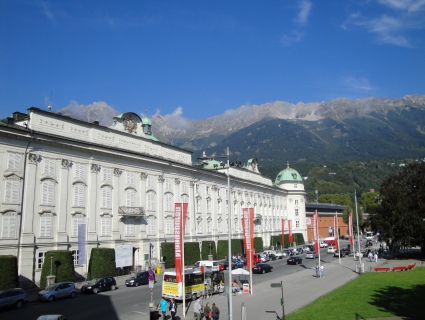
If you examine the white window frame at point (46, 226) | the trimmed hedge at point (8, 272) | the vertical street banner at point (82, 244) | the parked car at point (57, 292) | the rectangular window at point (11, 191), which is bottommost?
the parked car at point (57, 292)

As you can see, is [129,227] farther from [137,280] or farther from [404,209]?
[404,209]

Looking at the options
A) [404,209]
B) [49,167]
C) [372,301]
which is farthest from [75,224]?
[404,209]

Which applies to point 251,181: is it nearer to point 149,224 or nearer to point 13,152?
point 149,224

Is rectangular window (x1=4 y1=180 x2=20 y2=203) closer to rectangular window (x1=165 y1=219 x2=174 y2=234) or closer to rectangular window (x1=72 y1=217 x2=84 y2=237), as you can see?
rectangular window (x1=72 y1=217 x2=84 y2=237)

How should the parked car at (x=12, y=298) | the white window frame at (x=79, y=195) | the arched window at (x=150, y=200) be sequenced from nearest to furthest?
the parked car at (x=12, y=298) < the white window frame at (x=79, y=195) < the arched window at (x=150, y=200)

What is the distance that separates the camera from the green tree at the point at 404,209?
199ft

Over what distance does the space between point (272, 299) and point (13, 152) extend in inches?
1129

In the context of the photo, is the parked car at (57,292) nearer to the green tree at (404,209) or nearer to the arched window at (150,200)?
the arched window at (150,200)

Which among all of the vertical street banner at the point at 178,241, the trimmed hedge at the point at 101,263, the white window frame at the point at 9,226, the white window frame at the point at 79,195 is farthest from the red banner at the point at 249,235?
the white window frame at the point at 9,226

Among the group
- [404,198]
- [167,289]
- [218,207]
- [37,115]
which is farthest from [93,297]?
[404,198]

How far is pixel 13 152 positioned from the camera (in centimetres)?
4106

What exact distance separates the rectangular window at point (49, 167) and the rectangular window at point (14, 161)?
3.00 metres

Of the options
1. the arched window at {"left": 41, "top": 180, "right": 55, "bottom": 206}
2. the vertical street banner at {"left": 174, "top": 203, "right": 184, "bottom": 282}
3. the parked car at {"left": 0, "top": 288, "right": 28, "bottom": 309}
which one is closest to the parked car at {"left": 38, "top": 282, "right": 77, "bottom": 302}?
the parked car at {"left": 0, "top": 288, "right": 28, "bottom": 309}

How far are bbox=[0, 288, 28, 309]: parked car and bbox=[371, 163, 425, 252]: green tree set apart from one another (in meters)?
52.1
